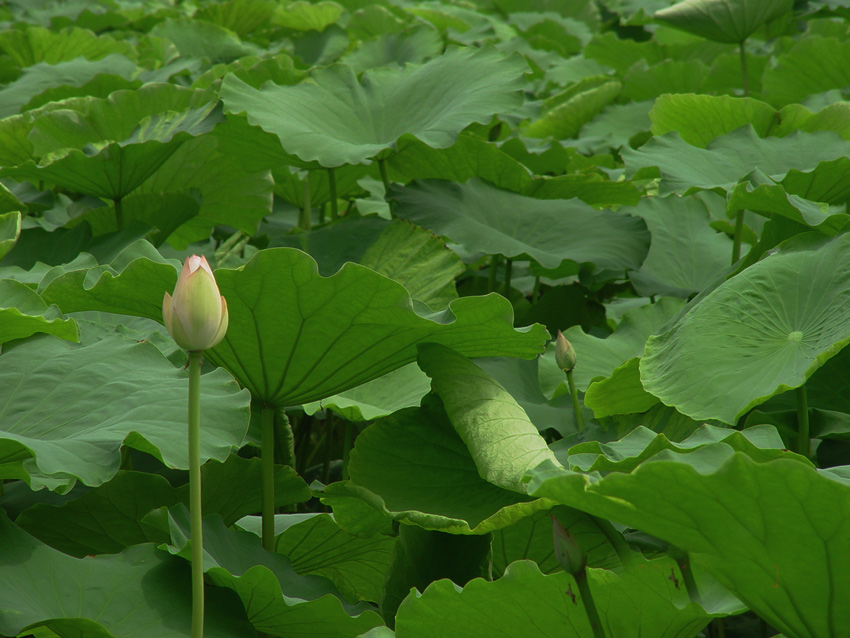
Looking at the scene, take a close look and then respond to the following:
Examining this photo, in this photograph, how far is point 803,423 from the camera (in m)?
0.98

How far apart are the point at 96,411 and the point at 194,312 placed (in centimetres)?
31

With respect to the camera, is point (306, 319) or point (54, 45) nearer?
point (306, 319)

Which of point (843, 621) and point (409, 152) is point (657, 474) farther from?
point (409, 152)

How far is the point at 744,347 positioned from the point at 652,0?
2.83 metres

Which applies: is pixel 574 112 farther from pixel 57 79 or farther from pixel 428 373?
pixel 428 373

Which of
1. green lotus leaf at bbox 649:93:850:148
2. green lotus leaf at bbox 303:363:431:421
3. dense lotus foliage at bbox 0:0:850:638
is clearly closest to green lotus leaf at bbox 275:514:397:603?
dense lotus foliage at bbox 0:0:850:638

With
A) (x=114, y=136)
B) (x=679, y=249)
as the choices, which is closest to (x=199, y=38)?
(x=114, y=136)

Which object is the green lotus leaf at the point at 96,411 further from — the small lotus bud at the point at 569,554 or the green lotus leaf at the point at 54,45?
the green lotus leaf at the point at 54,45

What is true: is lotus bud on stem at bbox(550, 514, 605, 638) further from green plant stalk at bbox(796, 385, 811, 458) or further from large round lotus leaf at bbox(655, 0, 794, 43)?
large round lotus leaf at bbox(655, 0, 794, 43)

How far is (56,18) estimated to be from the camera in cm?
321

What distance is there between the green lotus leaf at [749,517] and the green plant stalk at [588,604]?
0.16 ft

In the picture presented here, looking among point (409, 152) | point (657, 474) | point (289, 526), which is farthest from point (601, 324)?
point (657, 474)

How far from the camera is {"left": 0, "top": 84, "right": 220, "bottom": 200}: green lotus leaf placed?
1.44m

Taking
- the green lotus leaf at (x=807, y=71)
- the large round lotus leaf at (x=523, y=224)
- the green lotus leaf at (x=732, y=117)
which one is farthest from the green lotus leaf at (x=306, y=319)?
the green lotus leaf at (x=807, y=71)
